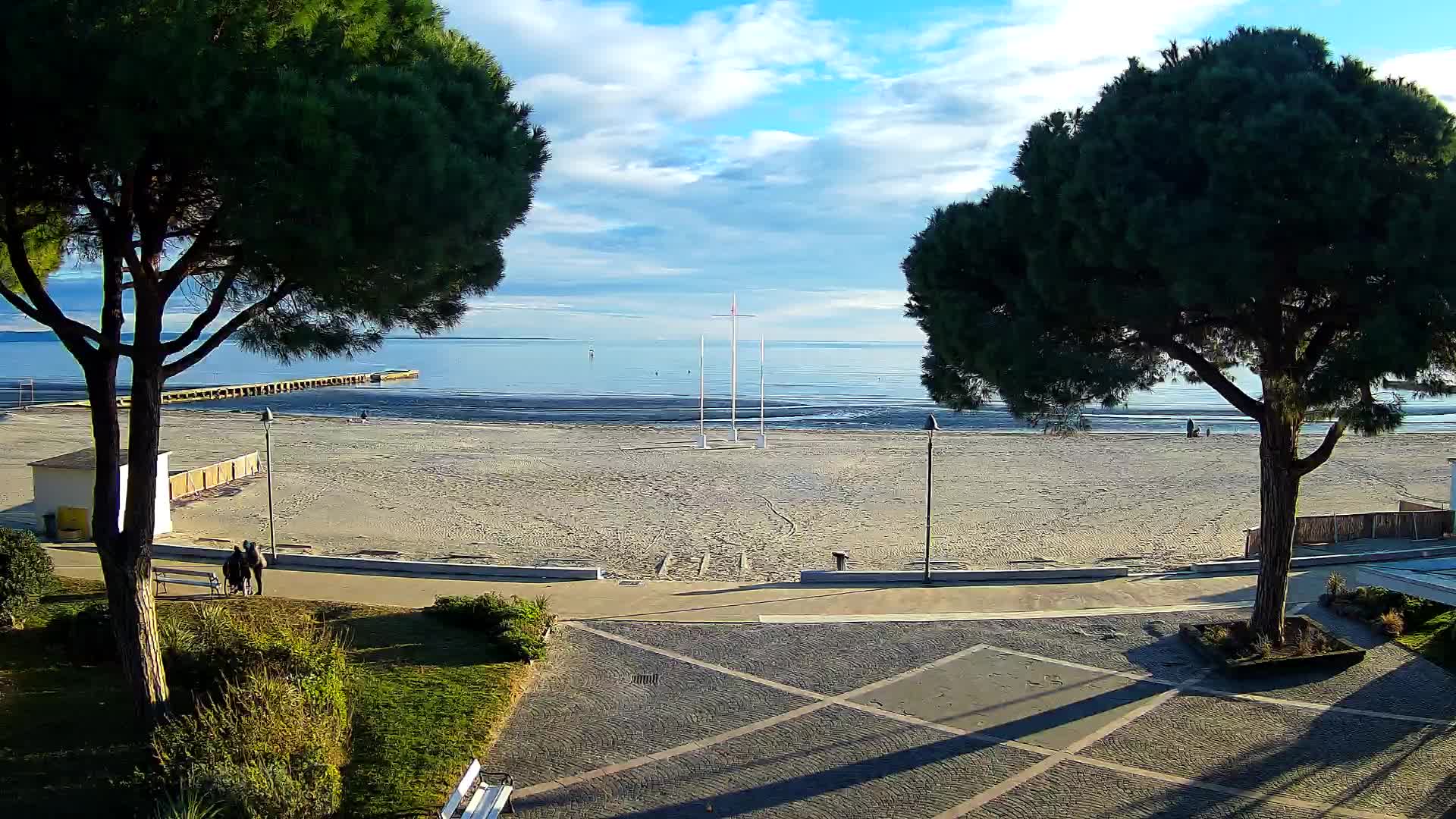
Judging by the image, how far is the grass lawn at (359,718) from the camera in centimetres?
734

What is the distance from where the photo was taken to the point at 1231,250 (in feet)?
28.8

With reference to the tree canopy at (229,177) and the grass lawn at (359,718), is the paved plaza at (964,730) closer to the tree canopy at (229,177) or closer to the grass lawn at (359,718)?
the grass lawn at (359,718)

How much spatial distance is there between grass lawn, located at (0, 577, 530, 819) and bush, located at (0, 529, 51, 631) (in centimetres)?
24

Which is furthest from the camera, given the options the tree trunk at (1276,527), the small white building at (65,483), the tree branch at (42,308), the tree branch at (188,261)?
the small white building at (65,483)

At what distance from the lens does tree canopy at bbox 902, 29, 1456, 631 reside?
8.73m

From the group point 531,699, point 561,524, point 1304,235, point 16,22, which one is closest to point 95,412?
point 16,22

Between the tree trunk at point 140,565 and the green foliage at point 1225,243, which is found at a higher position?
the green foliage at point 1225,243

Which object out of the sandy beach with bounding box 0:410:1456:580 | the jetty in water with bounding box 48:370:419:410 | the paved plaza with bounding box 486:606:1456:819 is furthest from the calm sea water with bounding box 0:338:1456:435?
the paved plaza with bounding box 486:606:1456:819

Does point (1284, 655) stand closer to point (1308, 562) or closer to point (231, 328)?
point (1308, 562)

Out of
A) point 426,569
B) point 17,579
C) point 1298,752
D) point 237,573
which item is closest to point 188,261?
point 17,579

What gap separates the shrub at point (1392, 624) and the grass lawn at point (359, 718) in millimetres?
10967

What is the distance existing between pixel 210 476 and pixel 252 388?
5161 centimetres

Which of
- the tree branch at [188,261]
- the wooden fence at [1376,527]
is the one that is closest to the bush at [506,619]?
the tree branch at [188,261]

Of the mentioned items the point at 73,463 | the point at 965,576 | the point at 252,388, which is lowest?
the point at 965,576
